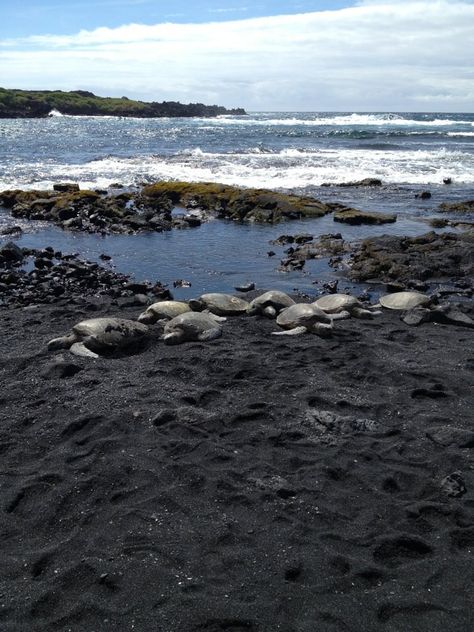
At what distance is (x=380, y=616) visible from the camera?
3.53m

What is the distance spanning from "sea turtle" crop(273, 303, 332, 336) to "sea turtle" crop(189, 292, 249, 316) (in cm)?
82

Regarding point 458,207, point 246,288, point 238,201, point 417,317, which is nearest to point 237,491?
point 417,317

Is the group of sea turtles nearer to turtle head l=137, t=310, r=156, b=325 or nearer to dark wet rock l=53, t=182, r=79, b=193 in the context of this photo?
turtle head l=137, t=310, r=156, b=325

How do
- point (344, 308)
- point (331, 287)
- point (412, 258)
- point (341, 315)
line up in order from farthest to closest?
point (412, 258) → point (331, 287) → point (344, 308) → point (341, 315)

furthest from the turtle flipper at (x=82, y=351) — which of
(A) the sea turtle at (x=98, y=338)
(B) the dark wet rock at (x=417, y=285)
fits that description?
(B) the dark wet rock at (x=417, y=285)

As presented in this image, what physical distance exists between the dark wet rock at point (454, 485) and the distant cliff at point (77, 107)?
331ft

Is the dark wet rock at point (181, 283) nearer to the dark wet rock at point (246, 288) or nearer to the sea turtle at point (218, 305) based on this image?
the dark wet rock at point (246, 288)

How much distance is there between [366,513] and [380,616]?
1.00m

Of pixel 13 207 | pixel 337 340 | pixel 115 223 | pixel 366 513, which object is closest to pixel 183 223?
pixel 115 223

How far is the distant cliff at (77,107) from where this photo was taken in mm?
97938

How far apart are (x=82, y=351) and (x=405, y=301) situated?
16.4 ft

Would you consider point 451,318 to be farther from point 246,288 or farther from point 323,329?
point 246,288

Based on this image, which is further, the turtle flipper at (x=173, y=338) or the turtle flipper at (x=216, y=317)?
the turtle flipper at (x=216, y=317)

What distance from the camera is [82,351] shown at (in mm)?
7363
